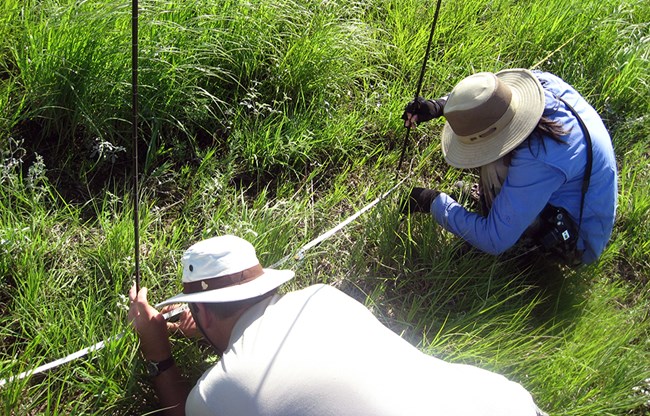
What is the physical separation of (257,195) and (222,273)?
1.00 metres

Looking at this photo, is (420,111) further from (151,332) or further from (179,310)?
(151,332)

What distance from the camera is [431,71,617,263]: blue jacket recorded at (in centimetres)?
229

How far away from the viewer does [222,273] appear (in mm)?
1811

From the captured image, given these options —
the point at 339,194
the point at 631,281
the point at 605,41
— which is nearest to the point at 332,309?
the point at 339,194

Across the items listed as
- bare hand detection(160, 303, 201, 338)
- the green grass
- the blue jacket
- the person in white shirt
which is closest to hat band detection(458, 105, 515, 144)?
the blue jacket

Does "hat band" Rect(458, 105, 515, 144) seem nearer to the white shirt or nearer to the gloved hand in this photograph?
the gloved hand

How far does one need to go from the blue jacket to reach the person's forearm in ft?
3.91

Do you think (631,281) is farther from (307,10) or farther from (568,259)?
(307,10)

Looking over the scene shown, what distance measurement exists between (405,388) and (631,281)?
1.77m

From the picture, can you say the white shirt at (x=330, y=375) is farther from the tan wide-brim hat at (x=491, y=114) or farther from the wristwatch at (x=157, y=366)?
the tan wide-brim hat at (x=491, y=114)

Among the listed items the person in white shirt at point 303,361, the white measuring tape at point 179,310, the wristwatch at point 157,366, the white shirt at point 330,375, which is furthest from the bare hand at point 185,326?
the white shirt at point 330,375

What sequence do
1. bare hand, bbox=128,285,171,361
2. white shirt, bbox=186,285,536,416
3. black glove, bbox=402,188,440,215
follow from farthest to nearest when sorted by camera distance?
black glove, bbox=402,188,440,215 < bare hand, bbox=128,285,171,361 < white shirt, bbox=186,285,536,416

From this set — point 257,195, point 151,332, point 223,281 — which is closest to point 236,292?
point 223,281

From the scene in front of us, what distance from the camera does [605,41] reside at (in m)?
3.49
